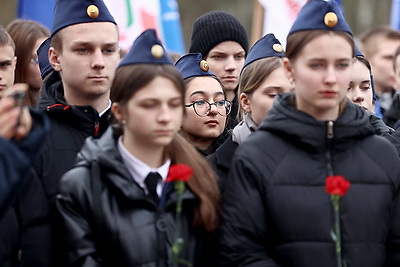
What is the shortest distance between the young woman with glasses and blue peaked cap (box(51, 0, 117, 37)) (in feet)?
3.37

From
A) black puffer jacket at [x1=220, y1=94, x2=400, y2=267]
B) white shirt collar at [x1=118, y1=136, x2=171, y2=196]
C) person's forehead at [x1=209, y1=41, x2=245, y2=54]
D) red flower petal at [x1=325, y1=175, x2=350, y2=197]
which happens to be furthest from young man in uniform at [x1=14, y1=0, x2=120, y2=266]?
person's forehead at [x1=209, y1=41, x2=245, y2=54]

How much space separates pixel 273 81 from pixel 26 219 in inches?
85.2

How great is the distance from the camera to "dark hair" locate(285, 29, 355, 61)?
5137 millimetres

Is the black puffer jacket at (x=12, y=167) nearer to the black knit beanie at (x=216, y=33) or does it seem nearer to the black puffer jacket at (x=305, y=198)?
the black puffer jacket at (x=305, y=198)

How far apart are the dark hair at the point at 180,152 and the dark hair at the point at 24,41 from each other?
2690 millimetres

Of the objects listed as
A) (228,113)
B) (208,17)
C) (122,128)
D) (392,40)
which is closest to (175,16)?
(392,40)

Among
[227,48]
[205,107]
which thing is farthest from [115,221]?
[227,48]

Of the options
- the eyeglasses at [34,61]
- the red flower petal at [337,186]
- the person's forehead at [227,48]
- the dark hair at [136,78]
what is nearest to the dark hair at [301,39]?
the dark hair at [136,78]

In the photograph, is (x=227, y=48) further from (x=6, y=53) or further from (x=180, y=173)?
(x=180, y=173)

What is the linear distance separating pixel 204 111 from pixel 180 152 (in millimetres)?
1683

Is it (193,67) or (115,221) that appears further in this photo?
(193,67)

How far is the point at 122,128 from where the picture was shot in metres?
5.14

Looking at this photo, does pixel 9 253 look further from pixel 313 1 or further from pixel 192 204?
pixel 313 1

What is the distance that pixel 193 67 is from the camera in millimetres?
7062
